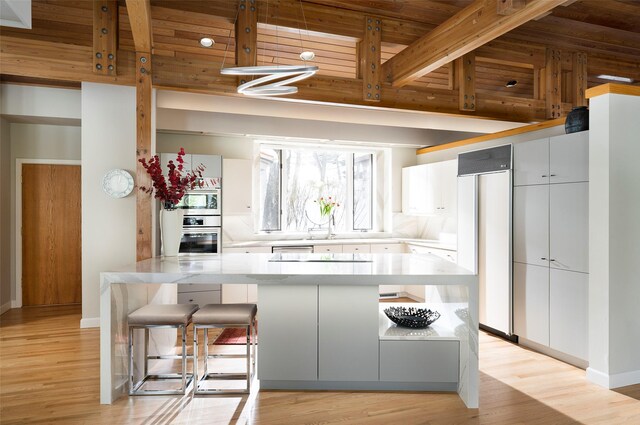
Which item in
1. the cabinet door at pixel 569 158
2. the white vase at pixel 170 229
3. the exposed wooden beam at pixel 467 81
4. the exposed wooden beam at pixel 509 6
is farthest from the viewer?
the exposed wooden beam at pixel 467 81

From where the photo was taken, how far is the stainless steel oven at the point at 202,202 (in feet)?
17.0

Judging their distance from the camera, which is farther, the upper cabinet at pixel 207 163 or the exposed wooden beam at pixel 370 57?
the upper cabinet at pixel 207 163

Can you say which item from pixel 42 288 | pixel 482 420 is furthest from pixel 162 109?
pixel 482 420

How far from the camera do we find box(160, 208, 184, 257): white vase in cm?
365

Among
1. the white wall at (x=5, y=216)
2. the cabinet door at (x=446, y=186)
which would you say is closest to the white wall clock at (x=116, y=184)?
the white wall at (x=5, y=216)

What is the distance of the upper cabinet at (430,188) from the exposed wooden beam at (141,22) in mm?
3941

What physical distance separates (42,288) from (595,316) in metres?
6.51

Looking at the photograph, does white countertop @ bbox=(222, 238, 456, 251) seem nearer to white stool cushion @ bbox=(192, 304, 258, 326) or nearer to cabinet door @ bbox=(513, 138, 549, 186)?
cabinet door @ bbox=(513, 138, 549, 186)

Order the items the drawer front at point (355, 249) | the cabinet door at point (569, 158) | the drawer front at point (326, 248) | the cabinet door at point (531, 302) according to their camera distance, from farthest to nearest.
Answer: the drawer front at point (355, 249) → the drawer front at point (326, 248) → the cabinet door at point (531, 302) → the cabinet door at point (569, 158)

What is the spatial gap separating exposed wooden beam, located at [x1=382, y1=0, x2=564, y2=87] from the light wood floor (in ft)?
8.81

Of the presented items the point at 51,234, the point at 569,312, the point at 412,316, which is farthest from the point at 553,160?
the point at 51,234

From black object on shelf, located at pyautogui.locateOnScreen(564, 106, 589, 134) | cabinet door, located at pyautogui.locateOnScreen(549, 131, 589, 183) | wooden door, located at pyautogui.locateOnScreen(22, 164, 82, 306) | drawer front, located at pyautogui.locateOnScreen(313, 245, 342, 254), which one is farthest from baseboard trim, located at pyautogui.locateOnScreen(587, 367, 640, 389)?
wooden door, located at pyautogui.locateOnScreen(22, 164, 82, 306)

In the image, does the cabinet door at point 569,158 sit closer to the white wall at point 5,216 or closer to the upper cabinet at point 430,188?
the upper cabinet at point 430,188

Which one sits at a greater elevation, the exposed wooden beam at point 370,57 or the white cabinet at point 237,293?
the exposed wooden beam at point 370,57
